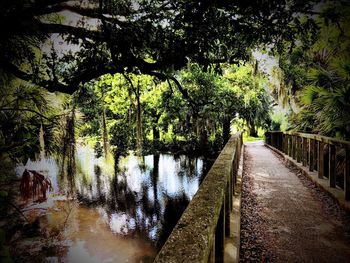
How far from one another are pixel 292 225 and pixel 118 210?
36.4 ft

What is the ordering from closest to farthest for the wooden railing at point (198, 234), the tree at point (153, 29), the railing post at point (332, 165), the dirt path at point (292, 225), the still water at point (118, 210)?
the wooden railing at point (198, 234)
the dirt path at point (292, 225)
the tree at point (153, 29)
the railing post at point (332, 165)
the still water at point (118, 210)

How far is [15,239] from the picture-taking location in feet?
34.8

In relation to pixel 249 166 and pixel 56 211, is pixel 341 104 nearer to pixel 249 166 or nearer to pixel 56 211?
pixel 249 166

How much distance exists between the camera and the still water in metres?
9.78

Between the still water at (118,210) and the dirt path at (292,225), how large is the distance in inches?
182

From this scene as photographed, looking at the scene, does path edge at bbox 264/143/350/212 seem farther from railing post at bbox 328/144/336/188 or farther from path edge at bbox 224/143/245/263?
path edge at bbox 224/143/245/263

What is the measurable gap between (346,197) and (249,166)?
195 inches

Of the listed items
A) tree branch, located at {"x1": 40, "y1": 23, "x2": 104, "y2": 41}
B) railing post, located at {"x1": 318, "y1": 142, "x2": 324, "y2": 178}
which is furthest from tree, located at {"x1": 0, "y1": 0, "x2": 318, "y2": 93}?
railing post, located at {"x1": 318, "y1": 142, "x2": 324, "y2": 178}

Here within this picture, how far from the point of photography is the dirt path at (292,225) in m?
3.28

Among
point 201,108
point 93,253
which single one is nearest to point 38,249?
point 93,253

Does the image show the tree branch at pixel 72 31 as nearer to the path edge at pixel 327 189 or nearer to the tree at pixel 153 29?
the tree at pixel 153 29

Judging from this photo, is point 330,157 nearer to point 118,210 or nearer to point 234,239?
point 234,239

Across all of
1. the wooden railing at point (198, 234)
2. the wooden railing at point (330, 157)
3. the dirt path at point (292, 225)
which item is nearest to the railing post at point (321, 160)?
the wooden railing at point (330, 157)

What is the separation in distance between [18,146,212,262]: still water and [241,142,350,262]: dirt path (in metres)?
4.62
